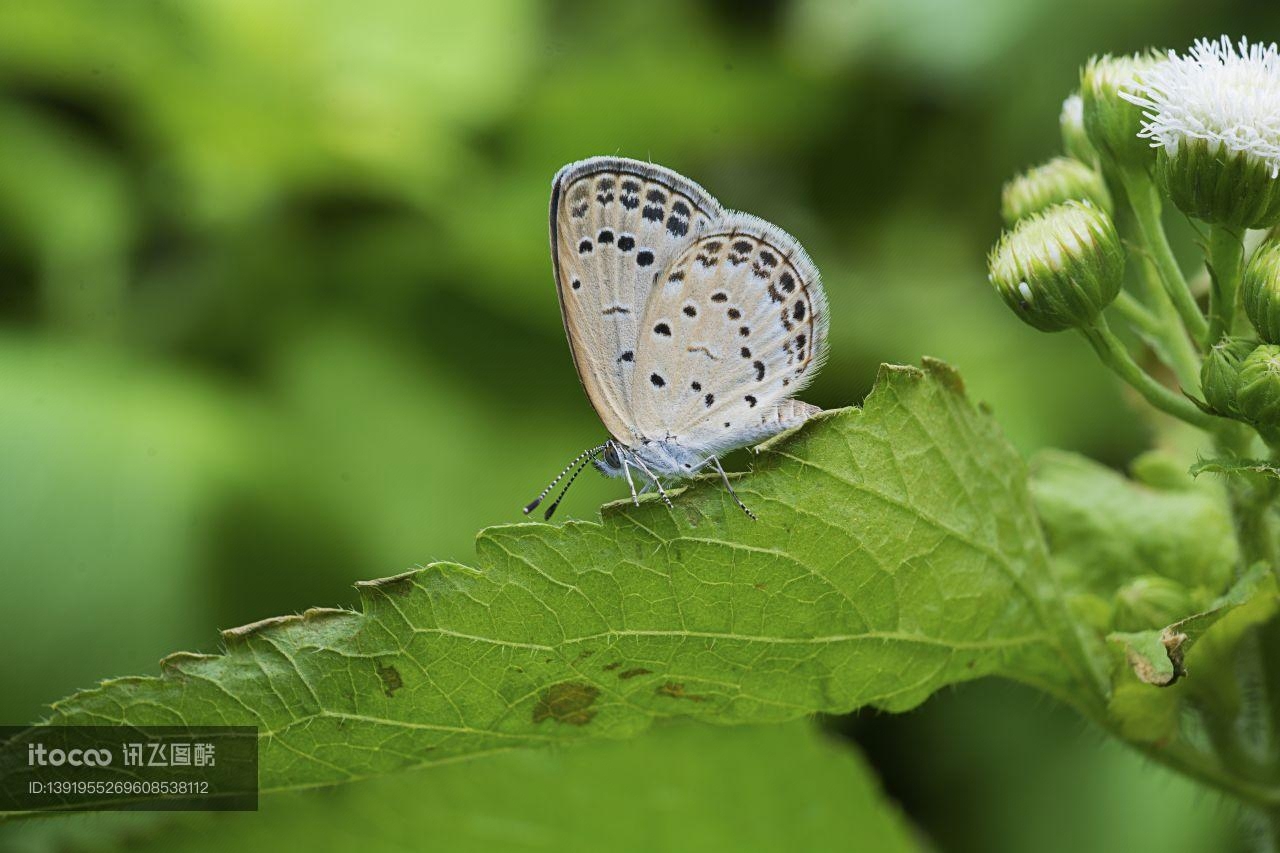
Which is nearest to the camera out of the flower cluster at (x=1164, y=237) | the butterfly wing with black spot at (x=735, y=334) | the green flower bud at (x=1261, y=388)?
the green flower bud at (x=1261, y=388)

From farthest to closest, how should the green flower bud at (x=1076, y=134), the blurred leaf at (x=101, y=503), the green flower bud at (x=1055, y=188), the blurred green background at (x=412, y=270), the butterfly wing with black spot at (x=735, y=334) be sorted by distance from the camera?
the blurred green background at (x=412, y=270), the blurred leaf at (x=101, y=503), the butterfly wing with black spot at (x=735, y=334), the green flower bud at (x=1076, y=134), the green flower bud at (x=1055, y=188)

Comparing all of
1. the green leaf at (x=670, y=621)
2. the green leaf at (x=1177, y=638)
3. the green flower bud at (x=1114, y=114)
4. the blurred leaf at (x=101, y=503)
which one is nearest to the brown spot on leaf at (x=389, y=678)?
the green leaf at (x=670, y=621)

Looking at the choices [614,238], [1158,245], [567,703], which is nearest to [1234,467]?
[1158,245]

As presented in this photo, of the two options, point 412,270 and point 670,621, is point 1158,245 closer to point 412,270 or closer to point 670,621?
point 670,621

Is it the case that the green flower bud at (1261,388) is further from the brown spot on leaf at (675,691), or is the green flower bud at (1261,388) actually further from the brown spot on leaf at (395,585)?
the brown spot on leaf at (395,585)

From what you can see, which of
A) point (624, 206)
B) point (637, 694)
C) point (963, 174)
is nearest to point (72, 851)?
point (637, 694)

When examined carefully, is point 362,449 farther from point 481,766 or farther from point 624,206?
point 624,206

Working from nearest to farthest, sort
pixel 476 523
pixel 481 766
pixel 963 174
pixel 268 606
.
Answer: pixel 481 766 → pixel 268 606 → pixel 476 523 → pixel 963 174

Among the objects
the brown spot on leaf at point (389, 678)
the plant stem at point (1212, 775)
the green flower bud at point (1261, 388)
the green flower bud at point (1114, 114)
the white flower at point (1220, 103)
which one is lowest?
the plant stem at point (1212, 775)
